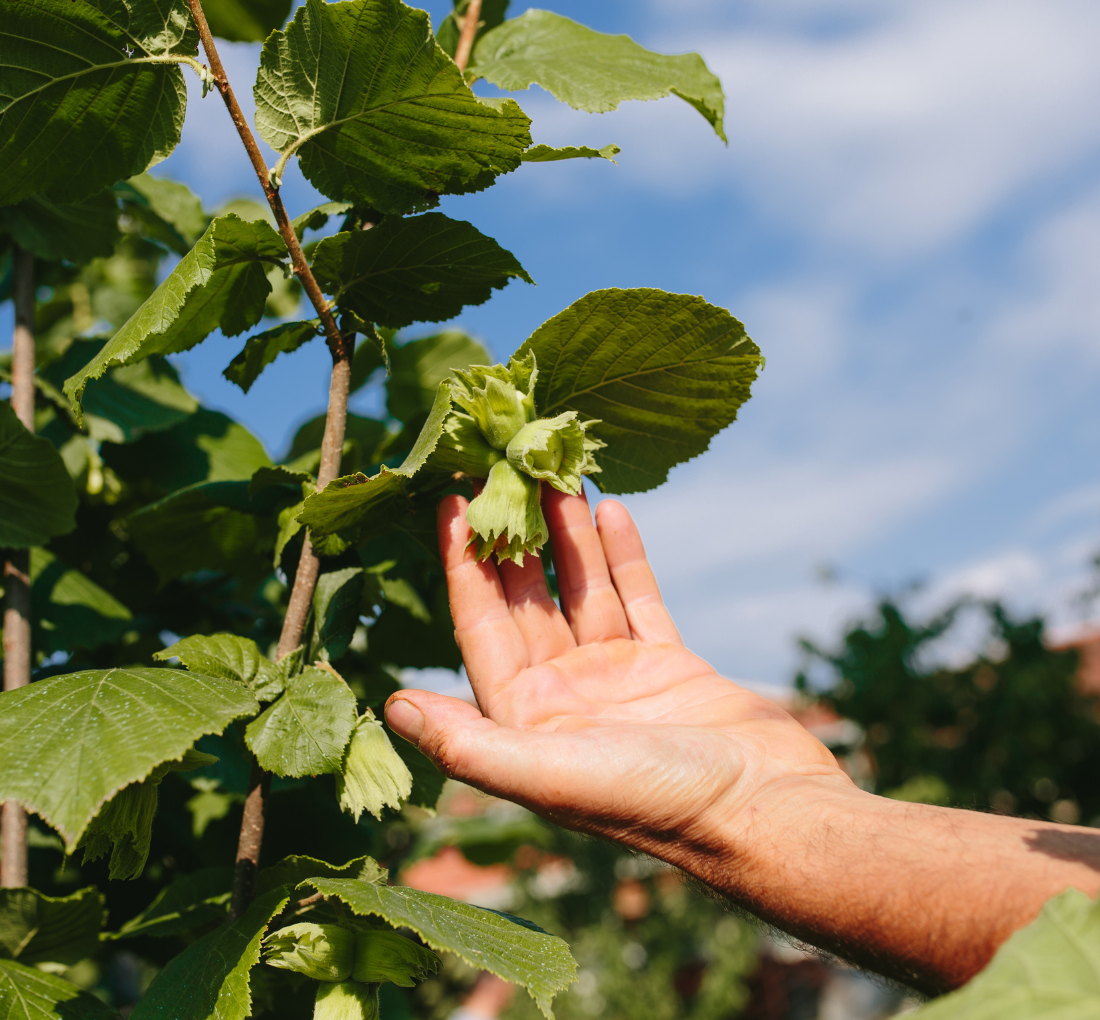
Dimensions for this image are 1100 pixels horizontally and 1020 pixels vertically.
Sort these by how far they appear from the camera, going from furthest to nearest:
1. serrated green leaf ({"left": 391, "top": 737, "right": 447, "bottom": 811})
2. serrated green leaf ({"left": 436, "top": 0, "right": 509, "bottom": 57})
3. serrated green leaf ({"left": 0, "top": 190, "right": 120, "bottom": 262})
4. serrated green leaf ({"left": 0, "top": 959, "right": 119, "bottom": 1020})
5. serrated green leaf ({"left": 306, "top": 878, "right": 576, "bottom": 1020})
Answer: serrated green leaf ({"left": 0, "top": 190, "right": 120, "bottom": 262})
serrated green leaf ({"left": 436, "top": 0, "right": 509, "bottom": 57})
serrated green leaf ({"left": 391, "top": 737, "right": 447, "bottom": 811})
serrated green leaf ({"left": 0, "top": 959, "right": 119, "bottom": 1020})
serrated green leaf ({"left": 306, "top": 878, "right": 576, "bottom": 1020})

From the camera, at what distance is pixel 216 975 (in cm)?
105

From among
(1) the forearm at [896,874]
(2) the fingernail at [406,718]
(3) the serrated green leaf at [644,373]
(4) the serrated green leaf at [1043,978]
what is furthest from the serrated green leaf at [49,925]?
(4) the serrated green leaf at [1043,978]

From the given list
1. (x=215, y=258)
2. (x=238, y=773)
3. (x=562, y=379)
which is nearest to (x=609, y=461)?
(x=562, y=379)

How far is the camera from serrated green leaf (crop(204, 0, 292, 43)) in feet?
5.77

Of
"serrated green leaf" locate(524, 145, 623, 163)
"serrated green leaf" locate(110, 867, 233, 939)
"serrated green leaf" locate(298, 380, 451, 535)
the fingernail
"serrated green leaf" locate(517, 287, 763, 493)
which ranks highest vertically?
"serrated green leaf" locate(524, 145, 623, 163)

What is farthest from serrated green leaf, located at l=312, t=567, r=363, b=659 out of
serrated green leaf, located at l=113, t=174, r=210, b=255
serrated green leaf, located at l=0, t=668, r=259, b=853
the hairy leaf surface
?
serrated green leaf, located at l=113, t=174, r=210, b=255

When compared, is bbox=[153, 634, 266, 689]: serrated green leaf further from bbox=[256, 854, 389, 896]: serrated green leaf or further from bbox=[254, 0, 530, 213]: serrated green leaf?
bbox=[254, 0, 530, 213]: serrated green leaf

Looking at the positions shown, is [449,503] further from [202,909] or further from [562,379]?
[202,909]

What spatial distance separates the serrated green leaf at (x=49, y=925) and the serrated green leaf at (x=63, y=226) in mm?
1374

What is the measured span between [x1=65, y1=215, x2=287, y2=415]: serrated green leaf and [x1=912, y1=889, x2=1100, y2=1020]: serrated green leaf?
112cm

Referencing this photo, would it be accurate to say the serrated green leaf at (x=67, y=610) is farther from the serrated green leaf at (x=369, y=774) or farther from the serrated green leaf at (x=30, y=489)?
the serrated green leaf at (x=369, y=774)

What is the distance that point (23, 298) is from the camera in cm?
196

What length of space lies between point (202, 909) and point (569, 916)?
981 cm

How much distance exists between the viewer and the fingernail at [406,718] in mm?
1282
